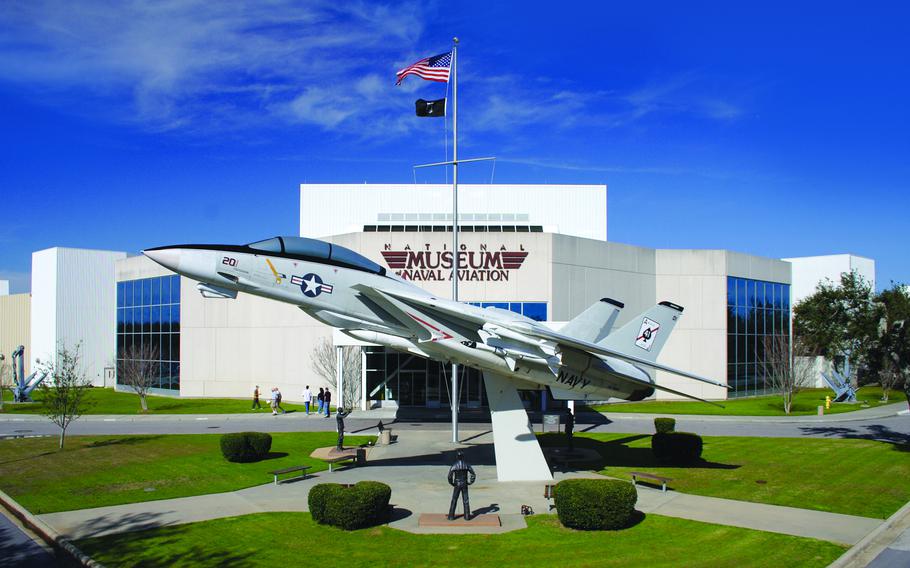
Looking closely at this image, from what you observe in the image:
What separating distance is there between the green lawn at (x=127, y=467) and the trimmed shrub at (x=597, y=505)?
31.8 ft

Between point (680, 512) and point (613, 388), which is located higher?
point (613, 388)

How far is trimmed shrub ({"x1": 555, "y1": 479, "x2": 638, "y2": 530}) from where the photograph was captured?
46.1 ft

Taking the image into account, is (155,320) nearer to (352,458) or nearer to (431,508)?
(352,458)

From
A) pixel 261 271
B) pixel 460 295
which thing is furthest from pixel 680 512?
pixel 460 295

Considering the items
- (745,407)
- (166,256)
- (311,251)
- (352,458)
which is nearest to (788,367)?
(745,407)

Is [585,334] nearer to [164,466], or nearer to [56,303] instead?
[164,466]

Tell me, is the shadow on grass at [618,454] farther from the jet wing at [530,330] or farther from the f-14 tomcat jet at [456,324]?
the jet wing at [530,330]

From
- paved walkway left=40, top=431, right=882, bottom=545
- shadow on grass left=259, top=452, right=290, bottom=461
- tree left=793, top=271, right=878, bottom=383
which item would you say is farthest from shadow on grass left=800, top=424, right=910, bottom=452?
shadow on grass left=259, top=452, right=290, bottom=461

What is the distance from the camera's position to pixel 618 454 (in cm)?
2464

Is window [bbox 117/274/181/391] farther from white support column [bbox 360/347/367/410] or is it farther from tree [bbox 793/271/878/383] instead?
tree [bbox 793/271/878/383]

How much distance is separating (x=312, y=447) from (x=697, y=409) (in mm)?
26636

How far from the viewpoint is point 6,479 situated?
19.6m

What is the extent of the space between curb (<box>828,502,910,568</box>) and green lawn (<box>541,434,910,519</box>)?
329mm

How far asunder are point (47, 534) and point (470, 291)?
28952mm
